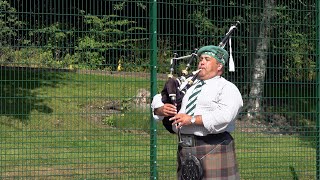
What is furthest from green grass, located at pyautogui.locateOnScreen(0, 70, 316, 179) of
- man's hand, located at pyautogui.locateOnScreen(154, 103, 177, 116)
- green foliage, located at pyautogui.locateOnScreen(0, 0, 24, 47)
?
man's hand, located at pyautogui.locateOnScreen(154, 103, 177, 116)

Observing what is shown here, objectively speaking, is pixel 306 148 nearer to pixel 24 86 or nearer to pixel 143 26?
pixel 143 26

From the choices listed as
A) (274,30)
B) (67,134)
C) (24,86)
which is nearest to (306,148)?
(274,30)

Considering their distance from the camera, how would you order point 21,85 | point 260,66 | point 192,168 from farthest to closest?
point 260,66 < point 21,85 < point 192,168

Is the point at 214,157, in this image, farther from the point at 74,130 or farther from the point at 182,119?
the point at 74,130

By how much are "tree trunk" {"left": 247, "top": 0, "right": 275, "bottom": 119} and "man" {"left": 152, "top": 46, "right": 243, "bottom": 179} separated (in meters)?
2.87

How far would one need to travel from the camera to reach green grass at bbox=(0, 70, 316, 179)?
7.61 m

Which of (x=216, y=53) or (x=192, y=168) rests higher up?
(x=216, y=53)

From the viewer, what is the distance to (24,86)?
761 centimetres

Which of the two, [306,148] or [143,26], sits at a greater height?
[143,26]

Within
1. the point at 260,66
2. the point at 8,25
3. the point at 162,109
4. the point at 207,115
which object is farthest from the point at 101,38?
the point at 207,115

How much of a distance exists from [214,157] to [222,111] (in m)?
0.43

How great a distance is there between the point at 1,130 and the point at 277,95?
348 cm

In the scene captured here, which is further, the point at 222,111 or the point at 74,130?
the point at 74,130

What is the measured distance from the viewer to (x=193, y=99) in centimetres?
529
